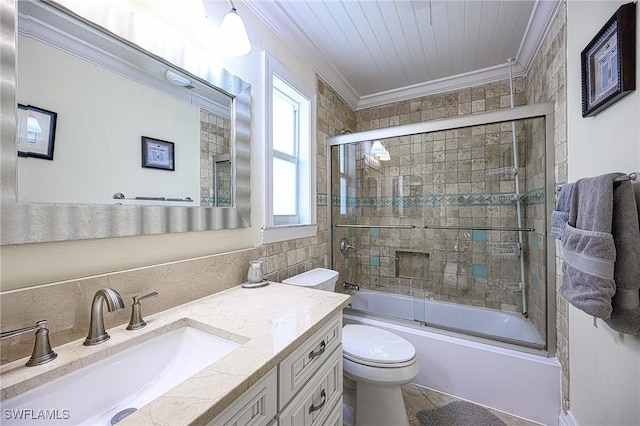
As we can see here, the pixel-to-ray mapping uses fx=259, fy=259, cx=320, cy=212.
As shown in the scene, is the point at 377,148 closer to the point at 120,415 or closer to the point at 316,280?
the point at 316,280

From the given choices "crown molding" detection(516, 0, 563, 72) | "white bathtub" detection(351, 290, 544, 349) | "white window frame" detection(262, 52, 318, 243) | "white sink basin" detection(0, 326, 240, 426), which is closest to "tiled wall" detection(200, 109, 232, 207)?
"white window frame" detection(262, 52, 318, 243)

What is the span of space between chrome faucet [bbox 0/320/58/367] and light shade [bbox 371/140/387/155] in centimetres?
226

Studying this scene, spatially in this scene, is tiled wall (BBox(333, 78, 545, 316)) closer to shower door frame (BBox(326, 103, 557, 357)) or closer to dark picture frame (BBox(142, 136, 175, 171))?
shower door frame (BBox(326, 103, 557, 357))

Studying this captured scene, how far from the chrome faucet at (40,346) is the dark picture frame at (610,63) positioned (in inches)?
73.2

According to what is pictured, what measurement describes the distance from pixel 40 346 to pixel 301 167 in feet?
5.43

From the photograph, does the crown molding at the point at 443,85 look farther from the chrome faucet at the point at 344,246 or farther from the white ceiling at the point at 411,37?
the chrome faucet at the point at 344,246

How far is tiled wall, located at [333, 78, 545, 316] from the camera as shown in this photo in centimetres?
216

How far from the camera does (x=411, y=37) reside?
1.87 m

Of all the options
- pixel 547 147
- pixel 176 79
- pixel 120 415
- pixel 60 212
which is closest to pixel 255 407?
pixel 120 415

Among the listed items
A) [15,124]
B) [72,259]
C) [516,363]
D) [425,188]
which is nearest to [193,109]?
[15,124]

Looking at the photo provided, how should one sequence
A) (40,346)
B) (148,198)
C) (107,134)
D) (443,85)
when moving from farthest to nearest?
(443,85), (148,198), (107,134), (40,346)

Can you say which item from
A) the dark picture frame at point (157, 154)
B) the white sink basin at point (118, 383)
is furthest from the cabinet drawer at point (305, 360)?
the dark picture frame at point (157, 154)

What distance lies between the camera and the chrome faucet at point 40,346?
639 mm

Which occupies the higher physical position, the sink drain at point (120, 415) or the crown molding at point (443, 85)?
the crown molding at point (443, 85)
